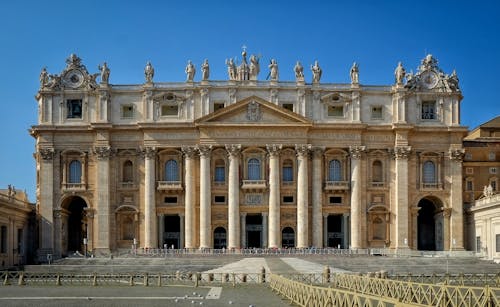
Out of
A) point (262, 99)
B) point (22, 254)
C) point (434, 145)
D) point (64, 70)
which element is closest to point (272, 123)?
point (262, 99)

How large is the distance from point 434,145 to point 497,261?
1849cm

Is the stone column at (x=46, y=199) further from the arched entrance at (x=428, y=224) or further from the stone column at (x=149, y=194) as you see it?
the arched entrance at (x=428, y=224)

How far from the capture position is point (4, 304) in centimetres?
3769

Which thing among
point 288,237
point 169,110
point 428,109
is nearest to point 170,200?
point 169,110

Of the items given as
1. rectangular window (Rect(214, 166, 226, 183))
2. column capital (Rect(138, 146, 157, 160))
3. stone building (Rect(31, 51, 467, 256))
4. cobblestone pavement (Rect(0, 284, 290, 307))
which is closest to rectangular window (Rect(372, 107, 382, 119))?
stone building (Rect(31, 51, 467, 256))

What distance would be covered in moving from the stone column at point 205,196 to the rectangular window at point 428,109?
24.7m

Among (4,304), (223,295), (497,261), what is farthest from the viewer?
(497,261)

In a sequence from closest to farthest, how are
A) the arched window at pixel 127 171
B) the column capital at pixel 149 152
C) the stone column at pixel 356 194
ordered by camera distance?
1. the stone column at pixel 356 194
2. the column capital at pixel 149 152
3. the arched window at pixel 127 171

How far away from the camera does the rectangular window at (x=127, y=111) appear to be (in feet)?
299

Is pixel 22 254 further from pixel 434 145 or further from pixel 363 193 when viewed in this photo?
pixel 434 145

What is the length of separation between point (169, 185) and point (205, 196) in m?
4.35

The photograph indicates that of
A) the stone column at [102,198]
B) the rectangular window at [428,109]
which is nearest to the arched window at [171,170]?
the stone column at [102,198]

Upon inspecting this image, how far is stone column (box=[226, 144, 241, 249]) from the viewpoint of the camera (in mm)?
88000

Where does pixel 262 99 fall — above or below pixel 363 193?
above
